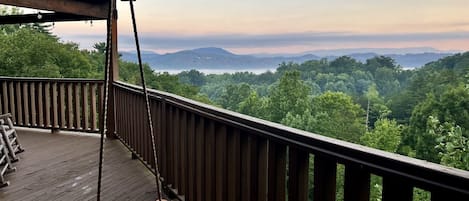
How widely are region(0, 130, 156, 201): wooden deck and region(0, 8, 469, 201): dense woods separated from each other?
5.90 meters

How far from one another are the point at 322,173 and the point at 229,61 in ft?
36.9

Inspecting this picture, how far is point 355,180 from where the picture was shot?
1309mm

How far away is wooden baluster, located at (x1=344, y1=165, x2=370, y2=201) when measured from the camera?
4.20 ft

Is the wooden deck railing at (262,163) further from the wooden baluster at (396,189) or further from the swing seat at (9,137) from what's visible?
the swing seat at (9,137)

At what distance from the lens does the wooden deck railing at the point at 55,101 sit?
6.07m

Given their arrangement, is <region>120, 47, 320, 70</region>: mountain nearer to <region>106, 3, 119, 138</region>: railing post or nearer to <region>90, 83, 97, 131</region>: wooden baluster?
<region>90, 83, 97, 131</region>: wooden baluster

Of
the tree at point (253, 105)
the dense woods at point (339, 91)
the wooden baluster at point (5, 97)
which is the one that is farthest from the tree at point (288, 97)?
the wooden baluster at point (5, 97)

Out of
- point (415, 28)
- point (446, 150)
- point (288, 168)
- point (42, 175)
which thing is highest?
point (415, 28)

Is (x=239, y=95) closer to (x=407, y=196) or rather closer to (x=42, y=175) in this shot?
(x=42, y=175)

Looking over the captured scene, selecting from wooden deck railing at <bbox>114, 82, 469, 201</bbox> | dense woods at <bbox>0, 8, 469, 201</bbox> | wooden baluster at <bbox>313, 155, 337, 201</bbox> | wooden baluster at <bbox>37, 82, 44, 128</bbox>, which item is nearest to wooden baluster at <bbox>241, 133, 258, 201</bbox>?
wooden deck railing at <bbox>114, 82, 469, 201</bbox>

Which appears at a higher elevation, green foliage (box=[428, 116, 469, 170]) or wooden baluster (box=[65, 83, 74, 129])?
wooden baluster (box=[65, 83, 74, 129])

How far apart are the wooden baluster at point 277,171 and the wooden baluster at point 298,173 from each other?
8 centimetres

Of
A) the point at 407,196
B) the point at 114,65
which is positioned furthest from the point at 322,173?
the point at 114,65

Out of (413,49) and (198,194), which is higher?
(413,49)
